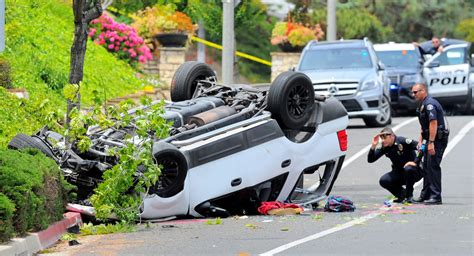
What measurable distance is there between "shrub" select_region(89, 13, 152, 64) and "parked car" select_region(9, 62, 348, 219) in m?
16.4

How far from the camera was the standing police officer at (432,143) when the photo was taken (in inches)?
682

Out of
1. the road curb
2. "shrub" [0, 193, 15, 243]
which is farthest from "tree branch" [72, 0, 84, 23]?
"shrub" [0, 193, 15, 243]

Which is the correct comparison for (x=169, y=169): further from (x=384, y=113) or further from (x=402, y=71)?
(x=402, y=71)

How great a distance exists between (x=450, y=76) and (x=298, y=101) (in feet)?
64.4

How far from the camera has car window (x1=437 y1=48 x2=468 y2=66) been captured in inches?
1417

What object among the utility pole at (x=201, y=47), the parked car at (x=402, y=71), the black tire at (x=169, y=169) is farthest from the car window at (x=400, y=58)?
the black tire at (x=169, y=169)

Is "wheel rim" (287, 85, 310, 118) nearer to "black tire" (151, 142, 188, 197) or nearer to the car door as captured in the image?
"black tire" (151, 142, 188, 197)

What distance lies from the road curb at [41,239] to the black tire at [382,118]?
16.4 metres

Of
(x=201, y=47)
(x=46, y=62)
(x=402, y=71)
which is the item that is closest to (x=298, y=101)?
(x=46, y=62)

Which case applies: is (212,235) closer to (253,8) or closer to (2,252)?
(2,252)

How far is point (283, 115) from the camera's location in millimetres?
16438

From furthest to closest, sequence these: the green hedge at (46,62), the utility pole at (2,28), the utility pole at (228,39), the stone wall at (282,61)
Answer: the stone wall at (282,61) < the utility pole at (228,39) < the green hedge at (46,62) < the utility pole at (2,28)

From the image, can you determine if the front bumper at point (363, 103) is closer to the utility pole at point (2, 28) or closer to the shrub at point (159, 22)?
the shrub at point (159, 22)

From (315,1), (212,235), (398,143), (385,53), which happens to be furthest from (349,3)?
(212,235)
